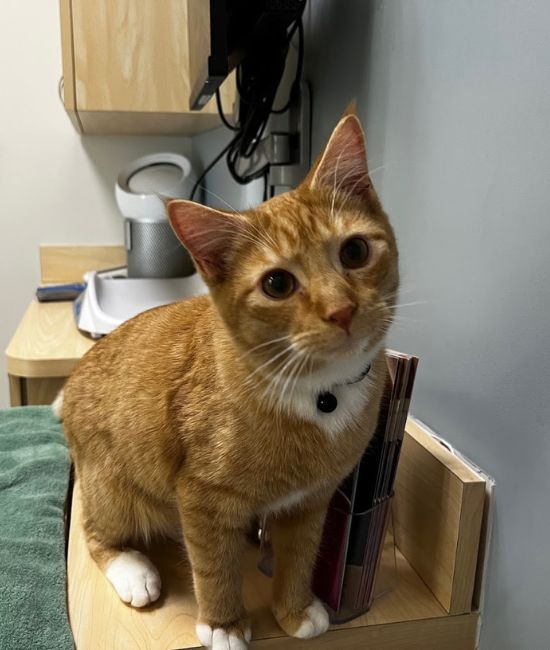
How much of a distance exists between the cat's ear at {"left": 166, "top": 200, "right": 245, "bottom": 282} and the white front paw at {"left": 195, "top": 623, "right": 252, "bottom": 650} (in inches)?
15.7

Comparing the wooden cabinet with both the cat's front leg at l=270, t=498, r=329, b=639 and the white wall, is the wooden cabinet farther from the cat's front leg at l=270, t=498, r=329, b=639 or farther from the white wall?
the cat's front leg at l=270, t=498, r=329, b=639

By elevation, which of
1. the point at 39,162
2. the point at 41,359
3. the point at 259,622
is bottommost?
the point at 259,622

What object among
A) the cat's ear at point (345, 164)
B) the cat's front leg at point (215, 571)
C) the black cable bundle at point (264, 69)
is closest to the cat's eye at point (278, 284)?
the cat's ear at point (345, 164)

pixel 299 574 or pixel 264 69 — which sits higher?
pixel 264 69

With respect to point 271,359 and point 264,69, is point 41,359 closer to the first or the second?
point 264,69

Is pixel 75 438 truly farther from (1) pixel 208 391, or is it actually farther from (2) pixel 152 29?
(2) pixel 152 29

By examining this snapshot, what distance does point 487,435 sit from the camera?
722 mm

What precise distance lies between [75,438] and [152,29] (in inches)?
44.6

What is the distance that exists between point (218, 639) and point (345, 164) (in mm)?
553

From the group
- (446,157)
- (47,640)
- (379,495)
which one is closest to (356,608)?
(379,495)

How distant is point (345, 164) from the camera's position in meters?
0.70

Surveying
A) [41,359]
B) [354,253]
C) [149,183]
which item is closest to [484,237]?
[354,253]

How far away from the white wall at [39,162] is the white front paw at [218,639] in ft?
6.22

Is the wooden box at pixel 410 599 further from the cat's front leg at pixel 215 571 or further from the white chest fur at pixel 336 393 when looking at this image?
the white chest fur at pixel 336 393
